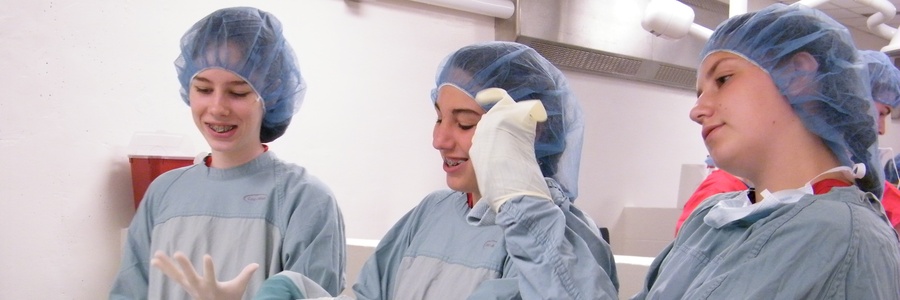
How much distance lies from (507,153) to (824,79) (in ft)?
1.72

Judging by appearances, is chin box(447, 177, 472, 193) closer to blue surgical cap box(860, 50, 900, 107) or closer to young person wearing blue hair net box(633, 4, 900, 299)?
young person wearing blue hair net box(633, 4, 900, 299)

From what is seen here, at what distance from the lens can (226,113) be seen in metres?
1.66

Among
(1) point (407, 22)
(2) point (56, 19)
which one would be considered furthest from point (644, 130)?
(2) point (56, 19)

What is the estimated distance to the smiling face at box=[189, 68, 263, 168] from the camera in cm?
167

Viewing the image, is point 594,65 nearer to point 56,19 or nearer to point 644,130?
point 644,130

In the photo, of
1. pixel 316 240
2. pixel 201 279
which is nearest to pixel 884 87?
pixel 316 240

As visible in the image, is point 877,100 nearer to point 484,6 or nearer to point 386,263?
point 386,263

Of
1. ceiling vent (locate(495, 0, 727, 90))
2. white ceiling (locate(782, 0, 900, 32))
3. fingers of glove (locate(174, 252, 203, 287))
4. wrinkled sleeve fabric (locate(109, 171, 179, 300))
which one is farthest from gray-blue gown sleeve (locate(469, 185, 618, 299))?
white ceiling (locate(782, 0, 900, 32))

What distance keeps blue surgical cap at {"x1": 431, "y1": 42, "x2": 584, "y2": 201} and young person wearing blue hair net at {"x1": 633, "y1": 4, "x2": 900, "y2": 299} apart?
296mm

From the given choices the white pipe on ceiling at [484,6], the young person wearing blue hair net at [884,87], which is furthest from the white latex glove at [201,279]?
the white pipe on ceiling at [484,6]

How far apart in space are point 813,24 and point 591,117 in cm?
342

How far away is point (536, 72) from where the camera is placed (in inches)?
56.9

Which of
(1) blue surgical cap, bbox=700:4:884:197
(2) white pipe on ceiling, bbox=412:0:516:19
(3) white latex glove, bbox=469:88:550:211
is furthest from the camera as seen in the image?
(2) white pipe on ceiling, bbox=412:0:516:19

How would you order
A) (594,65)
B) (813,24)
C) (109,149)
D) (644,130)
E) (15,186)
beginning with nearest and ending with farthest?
(813,24)
(15,186)
(109,149)
(594,65)
(644,130)
